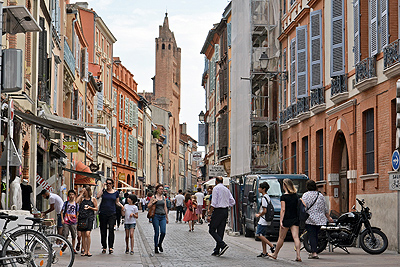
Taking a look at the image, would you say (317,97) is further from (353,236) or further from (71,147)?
(71,147)

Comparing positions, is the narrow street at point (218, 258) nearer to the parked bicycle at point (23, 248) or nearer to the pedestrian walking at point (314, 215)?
the pedestrian walking at point (314, 215)

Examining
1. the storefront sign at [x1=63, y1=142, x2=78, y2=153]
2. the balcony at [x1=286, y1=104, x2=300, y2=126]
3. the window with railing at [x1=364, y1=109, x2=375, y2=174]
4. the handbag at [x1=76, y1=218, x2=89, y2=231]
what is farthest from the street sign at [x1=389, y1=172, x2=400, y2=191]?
the storefront sign at [x1=63, y1=142, x2=78, y2=153]

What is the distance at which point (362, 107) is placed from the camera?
72.7ft

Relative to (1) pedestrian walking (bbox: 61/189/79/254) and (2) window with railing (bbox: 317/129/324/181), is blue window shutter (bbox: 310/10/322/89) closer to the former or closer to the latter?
(2) window with railing (bbox: 317/129/324/181)

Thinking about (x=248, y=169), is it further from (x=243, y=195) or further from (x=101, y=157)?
(x=101, y=157)

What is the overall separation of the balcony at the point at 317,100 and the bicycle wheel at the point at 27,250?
16291mm

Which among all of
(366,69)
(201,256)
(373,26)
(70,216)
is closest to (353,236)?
(201,256)

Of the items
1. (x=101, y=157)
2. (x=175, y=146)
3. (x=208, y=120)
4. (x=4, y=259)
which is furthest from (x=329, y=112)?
(x=175, y=146)

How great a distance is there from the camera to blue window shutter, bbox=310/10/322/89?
2694 cm

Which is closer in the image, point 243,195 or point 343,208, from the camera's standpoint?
point 343,208

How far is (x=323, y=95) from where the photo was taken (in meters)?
26.9

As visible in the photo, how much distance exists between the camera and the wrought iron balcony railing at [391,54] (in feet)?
61.0

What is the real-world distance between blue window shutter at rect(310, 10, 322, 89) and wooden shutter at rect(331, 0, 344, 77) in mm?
2462

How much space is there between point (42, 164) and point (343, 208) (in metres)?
11.6
